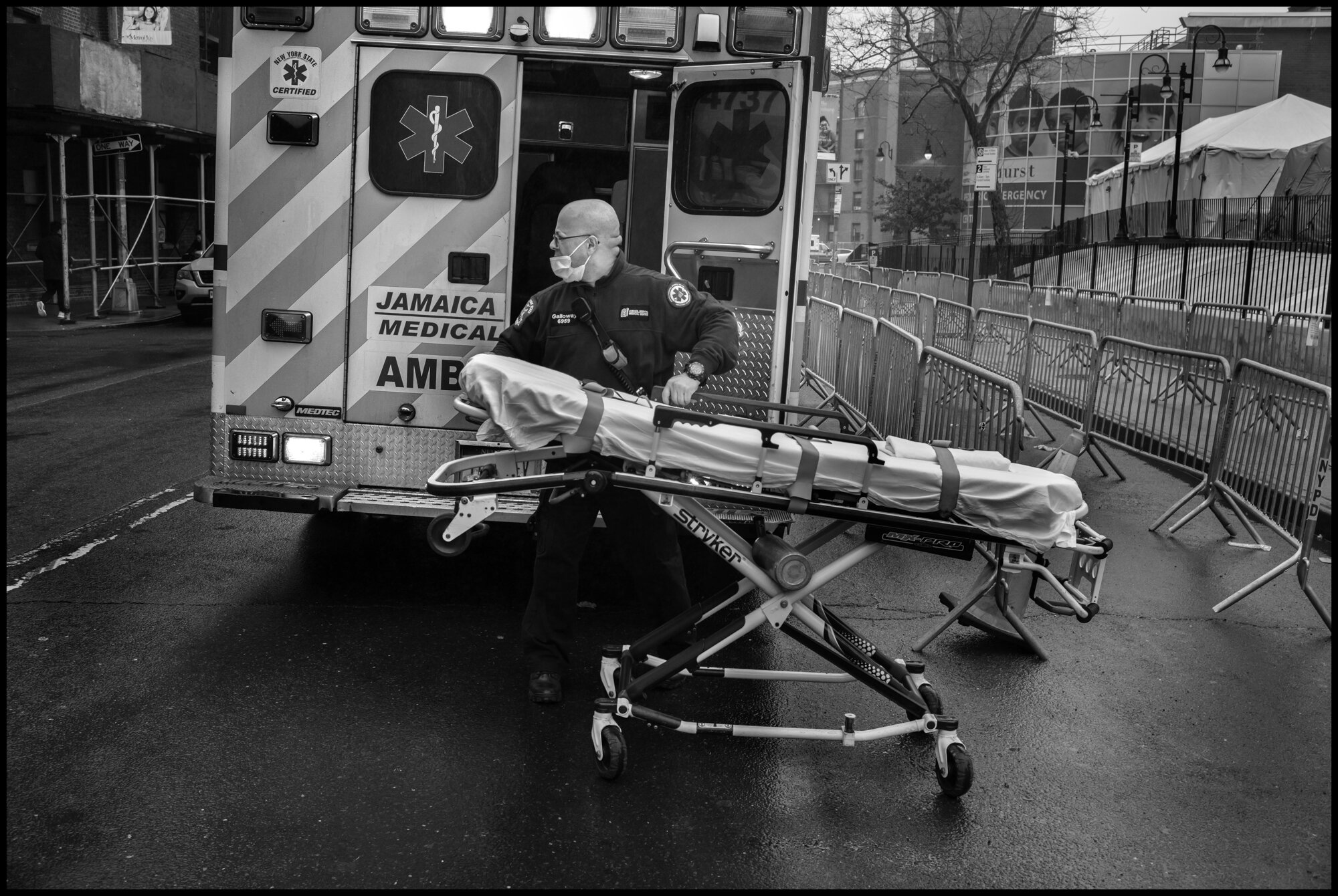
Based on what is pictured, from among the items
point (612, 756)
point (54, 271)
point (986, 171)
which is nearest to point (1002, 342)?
point (612, 756)

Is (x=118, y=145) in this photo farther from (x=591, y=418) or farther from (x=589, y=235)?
(x=591, y=418)

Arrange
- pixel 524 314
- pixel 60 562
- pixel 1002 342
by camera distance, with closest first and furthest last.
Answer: pixel 524 314
pixel 60 562
pixel 1002 342

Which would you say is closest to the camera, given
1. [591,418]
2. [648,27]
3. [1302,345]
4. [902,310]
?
[591,418]

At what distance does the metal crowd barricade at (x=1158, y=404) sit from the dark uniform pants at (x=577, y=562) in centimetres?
536

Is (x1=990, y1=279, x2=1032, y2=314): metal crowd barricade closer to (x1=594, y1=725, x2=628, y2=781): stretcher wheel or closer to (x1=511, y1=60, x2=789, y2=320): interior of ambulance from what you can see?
(x1=511, y1=60, x2=789, y2=320): interior of ambulance

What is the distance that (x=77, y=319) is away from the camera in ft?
78.4

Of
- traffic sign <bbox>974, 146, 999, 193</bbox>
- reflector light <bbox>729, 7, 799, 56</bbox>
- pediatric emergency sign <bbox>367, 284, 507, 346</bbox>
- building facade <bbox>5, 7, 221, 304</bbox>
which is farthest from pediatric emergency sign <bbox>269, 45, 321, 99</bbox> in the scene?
traffic sign <bbox>974, 146, 999, 193</bbox>

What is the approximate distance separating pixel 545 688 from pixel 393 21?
335 cm

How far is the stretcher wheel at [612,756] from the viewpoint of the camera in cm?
443

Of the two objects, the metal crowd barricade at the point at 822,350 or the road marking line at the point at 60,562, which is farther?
the metal crowd barricade at the point at 822,350

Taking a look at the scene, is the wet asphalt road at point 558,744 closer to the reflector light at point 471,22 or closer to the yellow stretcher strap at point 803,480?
the yellow stretcher strap at point 803,480

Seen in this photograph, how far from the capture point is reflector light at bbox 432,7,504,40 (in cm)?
623

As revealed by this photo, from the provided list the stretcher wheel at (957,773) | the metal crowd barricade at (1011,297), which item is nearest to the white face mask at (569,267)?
the stretcher wheel at (957,773)

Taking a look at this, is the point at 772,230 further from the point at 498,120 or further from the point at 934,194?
the point at 934,194
